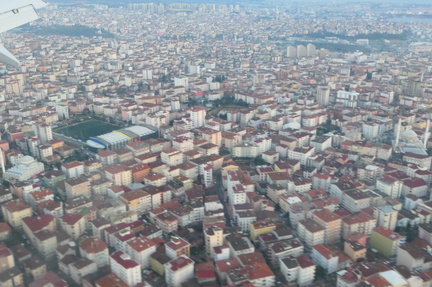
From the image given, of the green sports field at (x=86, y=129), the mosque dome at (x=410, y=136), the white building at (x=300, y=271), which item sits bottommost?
the green sports field at (x=86, y=129)

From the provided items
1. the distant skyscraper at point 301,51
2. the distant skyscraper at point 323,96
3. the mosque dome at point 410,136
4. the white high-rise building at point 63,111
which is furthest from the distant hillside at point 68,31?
the mosque dome at point 410,136

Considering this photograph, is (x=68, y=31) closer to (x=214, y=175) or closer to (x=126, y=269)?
(x=214, y=175)

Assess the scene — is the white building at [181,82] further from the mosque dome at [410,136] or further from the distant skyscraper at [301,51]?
the distant skyscraper at [301,51]

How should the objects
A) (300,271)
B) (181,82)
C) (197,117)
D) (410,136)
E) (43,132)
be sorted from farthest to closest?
(181,82) → (197,117) → (43,132) → (410,136) → (300,271)

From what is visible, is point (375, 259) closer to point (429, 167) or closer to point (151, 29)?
point (429, 167)

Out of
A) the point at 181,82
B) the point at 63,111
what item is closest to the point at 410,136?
the point at 181,82

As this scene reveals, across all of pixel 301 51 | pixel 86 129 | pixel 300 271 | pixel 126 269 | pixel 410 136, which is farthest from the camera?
pixel 301 51
